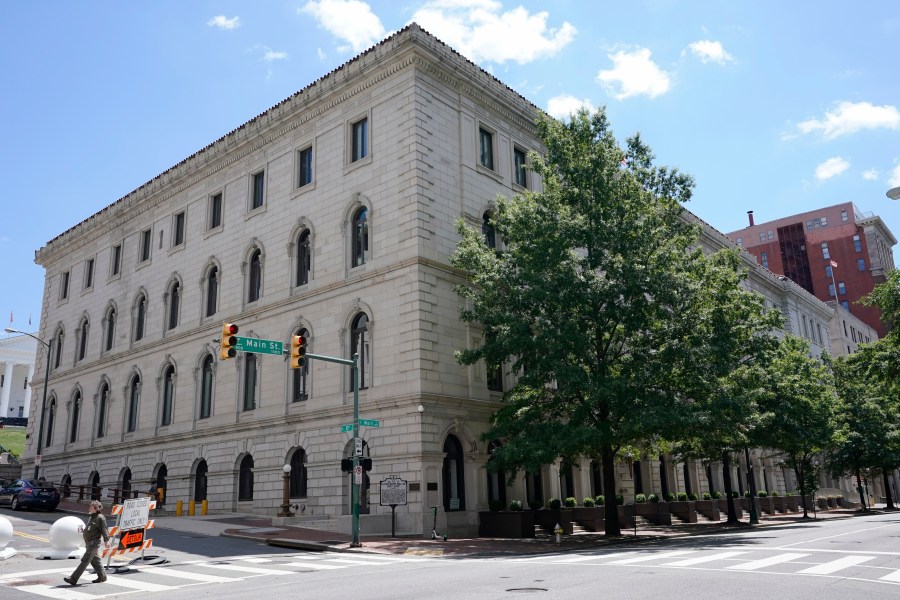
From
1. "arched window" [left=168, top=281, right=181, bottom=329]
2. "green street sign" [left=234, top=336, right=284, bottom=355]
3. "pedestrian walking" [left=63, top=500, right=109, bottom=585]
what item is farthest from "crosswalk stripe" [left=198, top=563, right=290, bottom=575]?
"arched window" [left=168, top=281, right=181, bottom=329]

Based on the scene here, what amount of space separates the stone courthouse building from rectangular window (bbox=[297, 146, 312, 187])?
149 mm

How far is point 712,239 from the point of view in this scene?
5706 centimetres

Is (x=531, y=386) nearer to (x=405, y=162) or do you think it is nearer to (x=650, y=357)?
(x=650, y=357)

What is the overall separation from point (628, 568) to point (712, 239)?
46.3 metres


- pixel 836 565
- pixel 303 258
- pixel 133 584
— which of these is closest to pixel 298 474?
pixel 303 258

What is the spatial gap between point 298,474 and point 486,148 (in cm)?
1683

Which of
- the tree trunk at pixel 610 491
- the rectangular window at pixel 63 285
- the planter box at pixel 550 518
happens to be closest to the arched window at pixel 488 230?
the tree trunk at pixel 610 491

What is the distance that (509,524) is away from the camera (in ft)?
87.8

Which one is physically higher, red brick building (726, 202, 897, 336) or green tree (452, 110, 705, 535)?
red brick building (726, 202, 897, 336)

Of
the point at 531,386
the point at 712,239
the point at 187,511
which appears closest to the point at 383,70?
the point at 531,386

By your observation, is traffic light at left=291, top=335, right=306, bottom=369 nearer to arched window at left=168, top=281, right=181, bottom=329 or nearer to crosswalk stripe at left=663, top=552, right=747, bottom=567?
crosswalk stripe at left=663, top=552, right=747, bottom=567

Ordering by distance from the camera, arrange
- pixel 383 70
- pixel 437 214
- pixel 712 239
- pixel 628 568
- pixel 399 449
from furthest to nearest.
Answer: pixel 712 239 → pixel 383 70 → pixel 437 214 → pixel 399 449 → pixel 628 568

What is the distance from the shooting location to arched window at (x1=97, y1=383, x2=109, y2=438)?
44.7m

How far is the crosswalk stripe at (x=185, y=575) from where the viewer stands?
1496 centimetres
